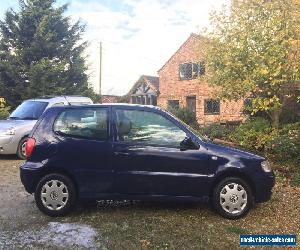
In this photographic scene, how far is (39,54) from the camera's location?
94.4ft

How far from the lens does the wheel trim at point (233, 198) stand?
6.30 m

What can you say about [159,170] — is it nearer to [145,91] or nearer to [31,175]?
[31,175]

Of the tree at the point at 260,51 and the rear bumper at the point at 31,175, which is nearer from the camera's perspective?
the rear bumper at the point at 31,175

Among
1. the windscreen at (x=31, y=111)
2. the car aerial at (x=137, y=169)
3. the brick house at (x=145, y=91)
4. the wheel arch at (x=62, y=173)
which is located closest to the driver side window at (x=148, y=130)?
the car aerial at (x=137, y=169)

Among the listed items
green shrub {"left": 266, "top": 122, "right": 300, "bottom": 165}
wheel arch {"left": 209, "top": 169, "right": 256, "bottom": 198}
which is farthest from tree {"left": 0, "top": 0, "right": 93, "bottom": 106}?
wheel arch {"left": 209, "top": 169, "right": 256, "bottom": 198}

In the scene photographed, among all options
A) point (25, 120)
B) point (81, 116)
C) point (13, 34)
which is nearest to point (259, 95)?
point (25, 120)

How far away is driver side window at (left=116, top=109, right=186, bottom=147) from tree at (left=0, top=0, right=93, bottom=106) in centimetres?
2232

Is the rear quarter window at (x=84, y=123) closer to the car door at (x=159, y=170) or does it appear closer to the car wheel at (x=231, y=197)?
the car door at (x=159, y=170)

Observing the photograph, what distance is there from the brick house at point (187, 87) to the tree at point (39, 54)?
8.24 metres

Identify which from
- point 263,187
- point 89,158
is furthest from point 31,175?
point 263,187

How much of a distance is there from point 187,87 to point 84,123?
90.8ft

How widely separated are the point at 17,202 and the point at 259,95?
9113 millimetres

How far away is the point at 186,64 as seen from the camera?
112ft

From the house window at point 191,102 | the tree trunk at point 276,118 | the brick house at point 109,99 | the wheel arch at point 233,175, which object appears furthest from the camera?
the brick house at point 109,99
